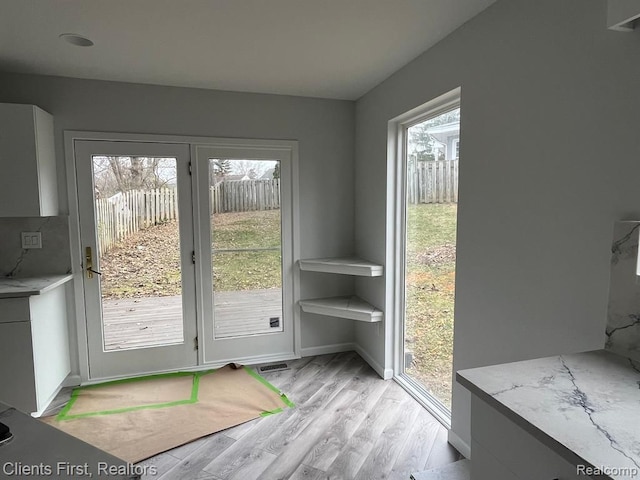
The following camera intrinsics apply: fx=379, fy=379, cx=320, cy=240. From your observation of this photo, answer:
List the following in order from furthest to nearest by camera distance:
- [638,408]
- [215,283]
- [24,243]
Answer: [215,283], [24,243], [638,408]

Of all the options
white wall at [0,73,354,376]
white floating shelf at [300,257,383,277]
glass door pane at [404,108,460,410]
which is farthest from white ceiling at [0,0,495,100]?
white floating shelf at [300,257,383,277]

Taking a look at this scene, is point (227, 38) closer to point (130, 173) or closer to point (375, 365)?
point (130, 173)

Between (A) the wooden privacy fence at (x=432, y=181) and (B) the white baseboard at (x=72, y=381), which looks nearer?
(A) the wooden privacy fence at (x=432, y=181)

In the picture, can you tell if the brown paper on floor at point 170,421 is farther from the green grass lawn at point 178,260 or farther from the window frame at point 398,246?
the window frame at point 398,246

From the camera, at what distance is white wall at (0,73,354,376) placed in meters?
3.01

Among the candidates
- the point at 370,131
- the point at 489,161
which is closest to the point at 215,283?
the point at 370,131

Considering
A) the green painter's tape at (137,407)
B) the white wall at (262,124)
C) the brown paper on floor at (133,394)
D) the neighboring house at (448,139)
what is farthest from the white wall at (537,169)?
the brown paper on floor at (133,394)

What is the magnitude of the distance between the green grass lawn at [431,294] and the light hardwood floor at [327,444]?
27 centimetres

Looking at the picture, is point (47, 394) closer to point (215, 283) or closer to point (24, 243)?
point (24, 243)

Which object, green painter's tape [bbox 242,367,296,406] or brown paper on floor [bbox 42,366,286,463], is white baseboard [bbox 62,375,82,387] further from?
green painter's tape [bbox 242,367,296,406]

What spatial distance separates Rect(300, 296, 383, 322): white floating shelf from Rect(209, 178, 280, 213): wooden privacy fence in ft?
3.27

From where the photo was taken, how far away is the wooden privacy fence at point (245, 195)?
11.2ft

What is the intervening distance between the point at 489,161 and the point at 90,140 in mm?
2986

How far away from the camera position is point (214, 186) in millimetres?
3410
